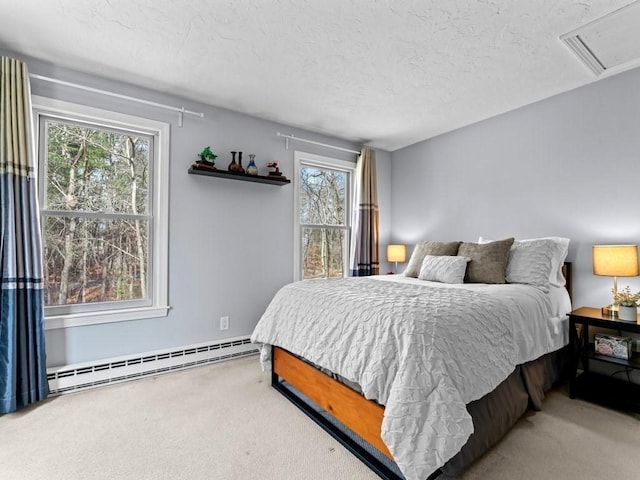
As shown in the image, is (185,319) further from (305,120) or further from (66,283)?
(305,120)

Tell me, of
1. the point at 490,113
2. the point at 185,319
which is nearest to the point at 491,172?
the point at 490,113

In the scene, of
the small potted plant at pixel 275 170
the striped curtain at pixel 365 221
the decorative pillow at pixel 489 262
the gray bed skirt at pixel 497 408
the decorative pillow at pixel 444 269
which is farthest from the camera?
the striped curtain at pixel 365 221

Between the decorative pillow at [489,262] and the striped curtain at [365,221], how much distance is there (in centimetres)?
141

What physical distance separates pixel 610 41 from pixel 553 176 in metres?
1.08

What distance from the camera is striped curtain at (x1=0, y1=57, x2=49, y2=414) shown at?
6.82ft

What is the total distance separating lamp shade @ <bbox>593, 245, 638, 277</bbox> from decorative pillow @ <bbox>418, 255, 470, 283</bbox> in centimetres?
87

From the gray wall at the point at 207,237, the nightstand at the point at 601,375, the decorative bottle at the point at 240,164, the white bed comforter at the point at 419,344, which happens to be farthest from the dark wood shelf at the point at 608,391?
the decorative bottle at the point at 240,164

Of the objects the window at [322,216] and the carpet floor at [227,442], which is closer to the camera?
the carpet floor at [227,442]

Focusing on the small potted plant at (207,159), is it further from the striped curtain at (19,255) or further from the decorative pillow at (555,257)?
the decorative pillow at (555,257)

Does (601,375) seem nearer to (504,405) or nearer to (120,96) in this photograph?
(504,405)

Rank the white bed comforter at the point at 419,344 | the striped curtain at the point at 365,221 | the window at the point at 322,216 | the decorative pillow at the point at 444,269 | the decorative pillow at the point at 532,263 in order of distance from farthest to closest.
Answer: the striped curtain at the point at 365,221, the window at the point at 322,216, the decorative pillow at the point at 444,269, the decorative pillow at the point at 532,263, the white bed comforter at the point at 419,344

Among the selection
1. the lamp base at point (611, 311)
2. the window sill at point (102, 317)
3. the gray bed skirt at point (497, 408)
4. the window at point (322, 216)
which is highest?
the window at point (322, 216)

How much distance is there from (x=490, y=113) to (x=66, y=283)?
412 cm

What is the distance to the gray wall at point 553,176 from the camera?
8.14 ft
